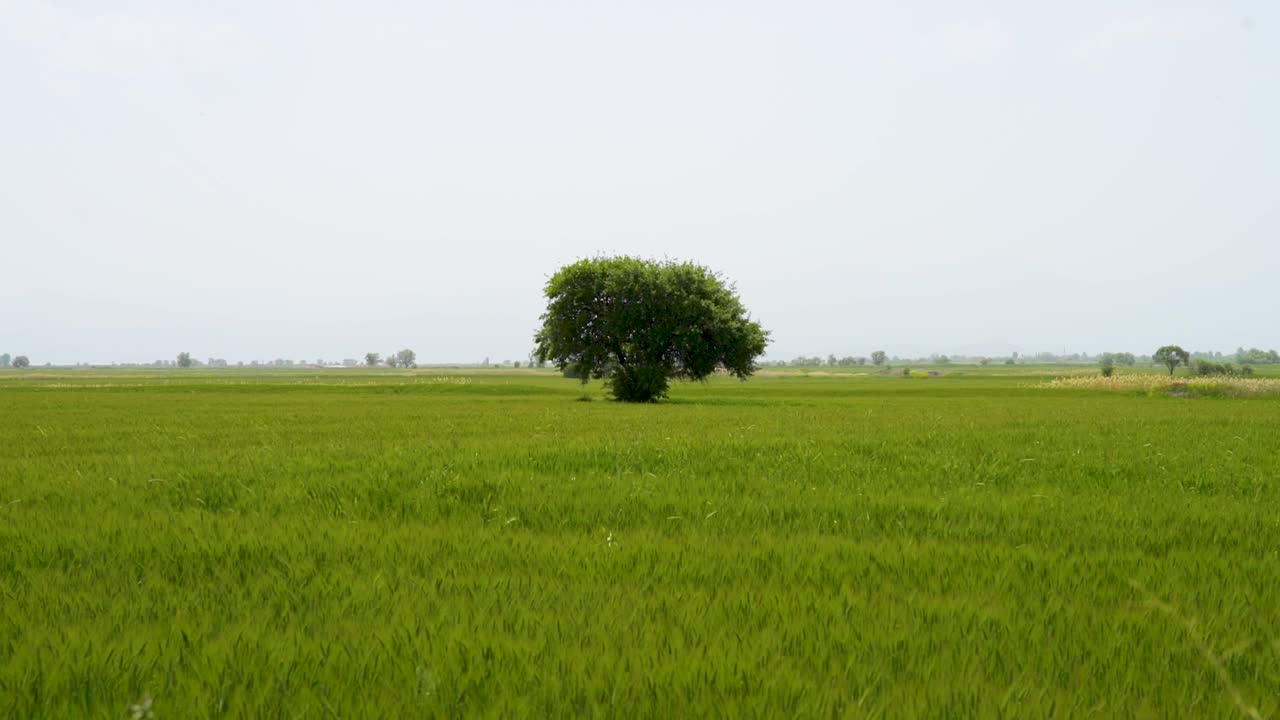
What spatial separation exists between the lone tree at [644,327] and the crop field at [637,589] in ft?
111

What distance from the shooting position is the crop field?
3.29 metres

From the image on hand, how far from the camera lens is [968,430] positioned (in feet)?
56.5

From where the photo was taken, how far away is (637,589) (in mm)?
4840

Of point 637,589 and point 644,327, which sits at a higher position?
point 644,327

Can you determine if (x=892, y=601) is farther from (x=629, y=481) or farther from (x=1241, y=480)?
Result: (x=1241, y=480)

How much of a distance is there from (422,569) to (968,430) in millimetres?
15465

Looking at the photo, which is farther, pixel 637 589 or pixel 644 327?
pixel 644 327

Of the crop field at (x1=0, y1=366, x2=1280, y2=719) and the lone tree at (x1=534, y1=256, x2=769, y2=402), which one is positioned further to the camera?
the lone tree at (x1=534, y1=256, x2=769, y2=402)

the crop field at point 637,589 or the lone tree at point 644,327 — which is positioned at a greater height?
the lone tree at point 644,327

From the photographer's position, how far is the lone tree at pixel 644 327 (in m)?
44.7

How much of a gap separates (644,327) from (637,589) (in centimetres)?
4059

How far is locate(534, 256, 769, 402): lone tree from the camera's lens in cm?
4466

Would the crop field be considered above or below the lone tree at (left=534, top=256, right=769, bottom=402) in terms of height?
below

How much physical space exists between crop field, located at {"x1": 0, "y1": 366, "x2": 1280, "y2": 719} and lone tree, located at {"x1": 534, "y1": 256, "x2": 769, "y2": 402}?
3372 cm
